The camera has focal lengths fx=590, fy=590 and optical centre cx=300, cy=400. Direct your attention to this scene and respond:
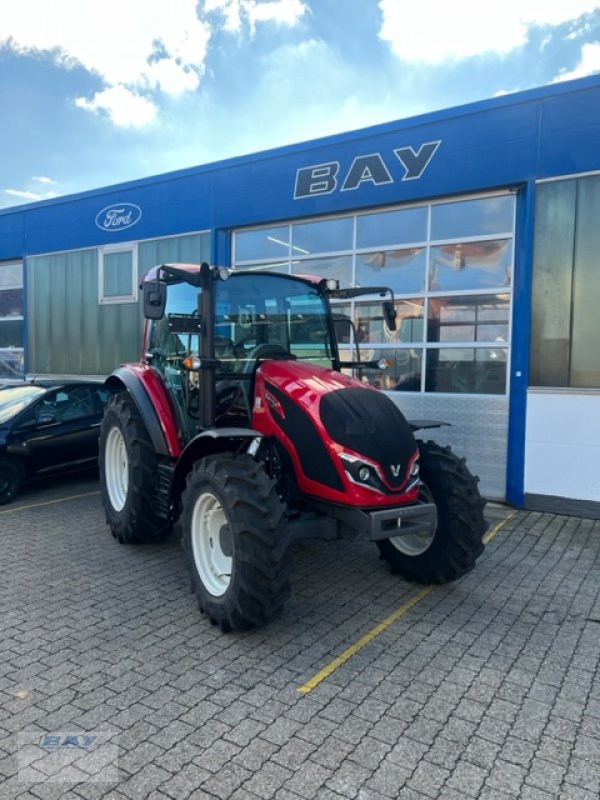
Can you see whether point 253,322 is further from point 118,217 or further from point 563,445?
point 118,217

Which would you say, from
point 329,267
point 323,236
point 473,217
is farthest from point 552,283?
point 323,236

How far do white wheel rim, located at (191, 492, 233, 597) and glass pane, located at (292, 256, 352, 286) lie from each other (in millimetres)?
5137

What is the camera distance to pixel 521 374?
272 inches

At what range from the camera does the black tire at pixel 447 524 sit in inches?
165

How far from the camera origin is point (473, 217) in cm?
739

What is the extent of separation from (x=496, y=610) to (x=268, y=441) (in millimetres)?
2009

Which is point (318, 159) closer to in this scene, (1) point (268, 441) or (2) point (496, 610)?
(1) point (268, 441)

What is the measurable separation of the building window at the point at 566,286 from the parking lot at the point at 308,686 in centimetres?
246

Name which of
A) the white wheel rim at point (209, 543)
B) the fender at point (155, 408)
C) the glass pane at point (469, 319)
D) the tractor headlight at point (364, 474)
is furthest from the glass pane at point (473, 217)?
the white wheel rim at point (209, 543)

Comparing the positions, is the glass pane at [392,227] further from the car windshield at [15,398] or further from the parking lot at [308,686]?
the car windshield at [15,398]

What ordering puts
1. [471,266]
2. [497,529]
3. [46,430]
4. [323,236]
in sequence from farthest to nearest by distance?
[323,236], [471,266], [46,430], [497,529]

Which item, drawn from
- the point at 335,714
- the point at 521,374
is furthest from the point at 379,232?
the point at 335,714

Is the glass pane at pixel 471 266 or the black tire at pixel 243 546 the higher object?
the glass pane at pixel 471 266

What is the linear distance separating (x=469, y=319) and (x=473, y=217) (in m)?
1.27
